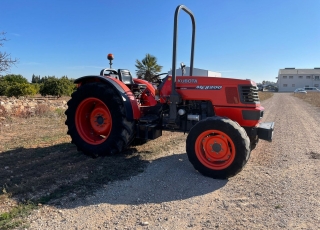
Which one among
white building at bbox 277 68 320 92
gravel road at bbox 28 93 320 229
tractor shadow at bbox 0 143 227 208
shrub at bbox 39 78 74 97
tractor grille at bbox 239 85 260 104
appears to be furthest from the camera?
white building at bbox 277 68 320 92

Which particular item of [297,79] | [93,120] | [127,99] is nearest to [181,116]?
[127,99]

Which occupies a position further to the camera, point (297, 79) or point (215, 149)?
point (297, 79)

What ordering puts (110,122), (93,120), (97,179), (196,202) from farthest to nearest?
(93,120) → (110,122) → (97,179) → (196,202)

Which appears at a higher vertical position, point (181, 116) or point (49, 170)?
point (181, 116)

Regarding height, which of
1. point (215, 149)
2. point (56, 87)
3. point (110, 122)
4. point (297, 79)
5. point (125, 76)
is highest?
point (297, 79)

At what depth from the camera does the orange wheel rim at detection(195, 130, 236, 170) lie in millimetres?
4125

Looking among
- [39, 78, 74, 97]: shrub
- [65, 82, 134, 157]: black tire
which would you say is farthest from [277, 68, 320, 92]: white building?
[65, 82, 134, 157]: black tire

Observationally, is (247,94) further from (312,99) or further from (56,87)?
(56,87)

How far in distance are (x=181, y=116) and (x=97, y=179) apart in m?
1.86

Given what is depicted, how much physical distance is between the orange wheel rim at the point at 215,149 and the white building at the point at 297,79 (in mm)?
88202

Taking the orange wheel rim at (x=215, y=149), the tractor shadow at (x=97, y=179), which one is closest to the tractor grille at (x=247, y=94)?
the orange wheel rim at (x=215, y=149)

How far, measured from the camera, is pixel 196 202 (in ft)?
11.2

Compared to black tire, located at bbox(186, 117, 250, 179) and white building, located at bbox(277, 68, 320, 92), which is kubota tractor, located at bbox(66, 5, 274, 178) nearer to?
black tire, located at bbox(186, 117, 250, 179)

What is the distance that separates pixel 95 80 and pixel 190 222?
11.9 feet
